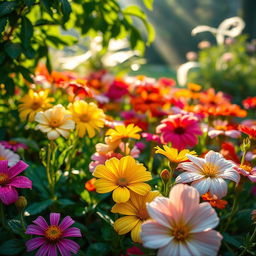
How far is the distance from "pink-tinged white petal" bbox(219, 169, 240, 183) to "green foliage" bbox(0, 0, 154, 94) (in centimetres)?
64

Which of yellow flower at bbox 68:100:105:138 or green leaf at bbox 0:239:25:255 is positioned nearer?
green leaf at bbox 0:239:25:255

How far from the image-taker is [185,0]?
33.0 ft

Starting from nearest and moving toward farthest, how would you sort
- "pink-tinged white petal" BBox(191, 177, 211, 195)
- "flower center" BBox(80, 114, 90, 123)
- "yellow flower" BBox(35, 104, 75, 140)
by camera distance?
"pink-tinged white petal" BBox(191, 177, 211, 195)
"yellow flower" BBox(35, 104, 75, 140)
"flower center" BBox(80, 114, 90, 123)

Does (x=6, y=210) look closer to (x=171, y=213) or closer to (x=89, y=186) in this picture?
(x=89, y=186)

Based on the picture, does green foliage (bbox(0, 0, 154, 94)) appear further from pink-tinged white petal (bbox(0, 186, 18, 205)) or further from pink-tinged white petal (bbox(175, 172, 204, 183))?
pink-tinged white petal (bbox(175, 172, 204, 183))

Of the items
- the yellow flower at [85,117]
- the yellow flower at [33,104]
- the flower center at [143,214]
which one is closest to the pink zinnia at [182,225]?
the flower center at [143,214]

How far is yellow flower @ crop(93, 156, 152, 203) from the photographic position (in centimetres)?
73

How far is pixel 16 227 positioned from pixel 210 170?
0.45 m

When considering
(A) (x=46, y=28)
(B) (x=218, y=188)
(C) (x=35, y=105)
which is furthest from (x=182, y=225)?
(A) (x=46, y=28)

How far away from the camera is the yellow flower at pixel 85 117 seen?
97cm

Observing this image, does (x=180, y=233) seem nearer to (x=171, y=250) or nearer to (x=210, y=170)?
(x=171, y=250)

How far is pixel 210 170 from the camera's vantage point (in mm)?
755

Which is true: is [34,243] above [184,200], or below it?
below

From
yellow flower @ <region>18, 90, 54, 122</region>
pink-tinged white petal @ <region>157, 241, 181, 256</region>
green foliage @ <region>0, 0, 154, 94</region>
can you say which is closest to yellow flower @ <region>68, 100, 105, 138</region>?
yellow flower @ <region>18, 90, 54, 122</region>
